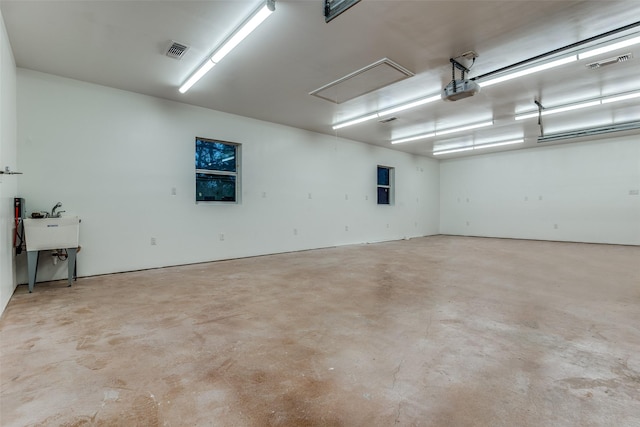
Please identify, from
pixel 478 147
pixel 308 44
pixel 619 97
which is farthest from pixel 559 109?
pixel 308 44

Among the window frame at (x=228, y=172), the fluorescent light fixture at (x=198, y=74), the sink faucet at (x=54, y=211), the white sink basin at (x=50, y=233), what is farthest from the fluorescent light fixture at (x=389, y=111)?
the sink faucet at (x=54, y=211)

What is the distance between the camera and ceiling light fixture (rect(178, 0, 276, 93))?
8.36 ft

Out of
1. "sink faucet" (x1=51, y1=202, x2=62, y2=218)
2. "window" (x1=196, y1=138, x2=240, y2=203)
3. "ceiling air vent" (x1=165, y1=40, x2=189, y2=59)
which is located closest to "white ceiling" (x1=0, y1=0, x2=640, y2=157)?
"ceiling air vent" (x1=165, y1=40, x2=189, y2=59)

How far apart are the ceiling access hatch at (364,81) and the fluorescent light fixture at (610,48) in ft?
6.43

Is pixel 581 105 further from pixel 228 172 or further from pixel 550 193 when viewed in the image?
pixel 228 172

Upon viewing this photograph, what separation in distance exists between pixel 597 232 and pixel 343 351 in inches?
394

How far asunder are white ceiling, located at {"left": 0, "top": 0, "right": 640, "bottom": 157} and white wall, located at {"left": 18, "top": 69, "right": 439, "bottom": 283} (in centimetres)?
42

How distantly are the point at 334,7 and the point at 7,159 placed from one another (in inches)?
153

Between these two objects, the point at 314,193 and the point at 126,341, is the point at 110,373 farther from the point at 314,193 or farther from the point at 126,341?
the point at 314,193

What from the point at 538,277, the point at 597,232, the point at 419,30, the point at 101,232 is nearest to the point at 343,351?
the point at 419,30

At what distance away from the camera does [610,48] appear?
327 cm

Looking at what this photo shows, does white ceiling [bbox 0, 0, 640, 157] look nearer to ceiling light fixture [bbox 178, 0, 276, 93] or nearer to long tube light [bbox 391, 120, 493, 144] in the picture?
ceiling light fixture [bbox 178, 0, 276, 93]

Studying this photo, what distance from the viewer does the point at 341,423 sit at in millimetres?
1381

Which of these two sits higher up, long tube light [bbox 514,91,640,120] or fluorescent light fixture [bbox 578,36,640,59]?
long tube light [bbox 514,91,640,120]
